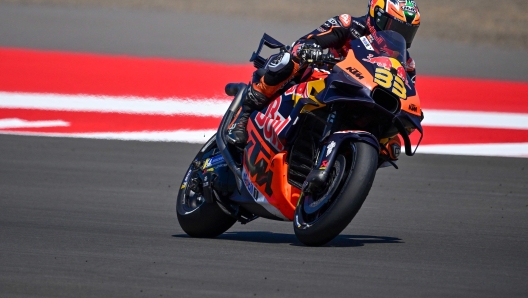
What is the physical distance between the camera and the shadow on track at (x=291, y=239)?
561 centimetres

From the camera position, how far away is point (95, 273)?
14.6ft

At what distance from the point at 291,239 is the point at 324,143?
39.2 inches

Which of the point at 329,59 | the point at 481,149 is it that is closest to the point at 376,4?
the point at 329,59

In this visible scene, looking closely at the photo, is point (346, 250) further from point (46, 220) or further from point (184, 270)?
point (46, 220)

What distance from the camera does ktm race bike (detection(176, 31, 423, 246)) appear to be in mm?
4891

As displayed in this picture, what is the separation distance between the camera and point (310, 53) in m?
5.19

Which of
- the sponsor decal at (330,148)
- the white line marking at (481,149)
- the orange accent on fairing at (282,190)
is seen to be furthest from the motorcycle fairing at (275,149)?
the white line marking at (481,149)

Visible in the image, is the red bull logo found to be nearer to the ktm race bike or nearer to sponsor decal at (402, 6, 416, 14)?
the ktm race bike

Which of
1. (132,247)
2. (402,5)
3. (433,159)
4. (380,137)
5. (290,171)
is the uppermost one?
(402,5)

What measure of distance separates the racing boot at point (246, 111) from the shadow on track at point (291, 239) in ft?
1.97

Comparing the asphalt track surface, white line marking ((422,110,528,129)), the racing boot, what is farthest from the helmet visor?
white line marking ((422,110,528,129))

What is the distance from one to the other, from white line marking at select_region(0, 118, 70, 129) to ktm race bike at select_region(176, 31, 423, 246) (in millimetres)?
4618

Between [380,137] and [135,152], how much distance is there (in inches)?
187

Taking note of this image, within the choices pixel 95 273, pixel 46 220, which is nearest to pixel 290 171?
pixel 95 273
